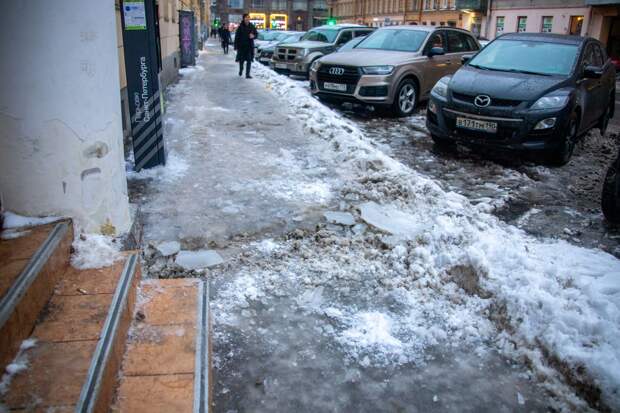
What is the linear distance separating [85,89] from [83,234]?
2.86 ft

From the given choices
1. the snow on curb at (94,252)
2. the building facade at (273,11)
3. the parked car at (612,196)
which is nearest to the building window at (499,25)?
the parked car at (612,196)

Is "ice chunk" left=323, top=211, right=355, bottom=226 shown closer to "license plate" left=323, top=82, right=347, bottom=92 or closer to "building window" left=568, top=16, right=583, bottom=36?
"license plate" left=323, top=82, right=347, bottom=92

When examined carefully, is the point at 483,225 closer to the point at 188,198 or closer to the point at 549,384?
the point at 549,384

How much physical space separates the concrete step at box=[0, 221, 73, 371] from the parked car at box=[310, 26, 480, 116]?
812cm

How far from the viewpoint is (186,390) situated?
7.14 ft

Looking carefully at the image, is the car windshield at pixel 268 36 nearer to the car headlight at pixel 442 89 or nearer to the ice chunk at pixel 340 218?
the car headlight at pixel 442 89

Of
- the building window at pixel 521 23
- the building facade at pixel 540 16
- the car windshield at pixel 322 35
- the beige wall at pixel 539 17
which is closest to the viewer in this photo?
the car windshield at pixel 322 35

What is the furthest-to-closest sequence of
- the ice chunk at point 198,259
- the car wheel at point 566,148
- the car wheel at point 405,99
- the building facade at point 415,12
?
the building facade at point 415,12
the car wheel at point 405,99
the car wheel at point 566,148
the ice chunk at point 198,259

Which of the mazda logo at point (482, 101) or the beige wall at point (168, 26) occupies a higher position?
the beige wall at point (168, 26)

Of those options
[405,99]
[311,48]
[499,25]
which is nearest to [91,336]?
[405,99]

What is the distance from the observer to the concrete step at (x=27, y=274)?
2072 mm

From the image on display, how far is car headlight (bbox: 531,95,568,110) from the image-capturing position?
6574mm

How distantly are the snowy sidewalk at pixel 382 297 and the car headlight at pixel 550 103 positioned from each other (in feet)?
7.20

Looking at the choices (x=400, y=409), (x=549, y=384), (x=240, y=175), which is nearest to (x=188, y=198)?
(x=240, y=175)
